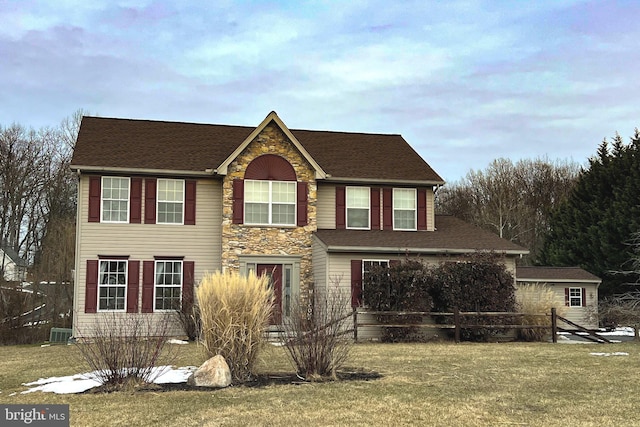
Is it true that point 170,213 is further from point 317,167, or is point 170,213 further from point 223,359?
point 223,359

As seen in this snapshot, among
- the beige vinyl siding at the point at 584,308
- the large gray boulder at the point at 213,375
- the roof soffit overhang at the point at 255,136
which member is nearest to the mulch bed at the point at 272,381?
the large gray boulder at the point at 213,375

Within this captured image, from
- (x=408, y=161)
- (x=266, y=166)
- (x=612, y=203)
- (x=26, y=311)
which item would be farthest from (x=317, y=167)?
(x=612, y=203)

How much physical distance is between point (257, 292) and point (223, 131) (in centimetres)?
1492

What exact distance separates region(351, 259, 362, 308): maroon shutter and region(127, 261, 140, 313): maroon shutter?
262 inches

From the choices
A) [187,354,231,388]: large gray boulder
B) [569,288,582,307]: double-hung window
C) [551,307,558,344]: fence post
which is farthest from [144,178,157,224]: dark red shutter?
[569,288,582,307]: double-hung window

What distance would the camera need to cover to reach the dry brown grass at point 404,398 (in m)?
8.02

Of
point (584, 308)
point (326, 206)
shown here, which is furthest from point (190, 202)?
point (584, 308)

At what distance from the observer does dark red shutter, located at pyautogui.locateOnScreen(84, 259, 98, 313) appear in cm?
1980

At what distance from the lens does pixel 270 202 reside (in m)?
21.2

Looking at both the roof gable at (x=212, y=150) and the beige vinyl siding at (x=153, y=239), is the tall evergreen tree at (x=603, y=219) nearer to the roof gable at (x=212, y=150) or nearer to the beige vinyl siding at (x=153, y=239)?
the roof gable at (x=212, y=150)

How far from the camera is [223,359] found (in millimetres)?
10469
